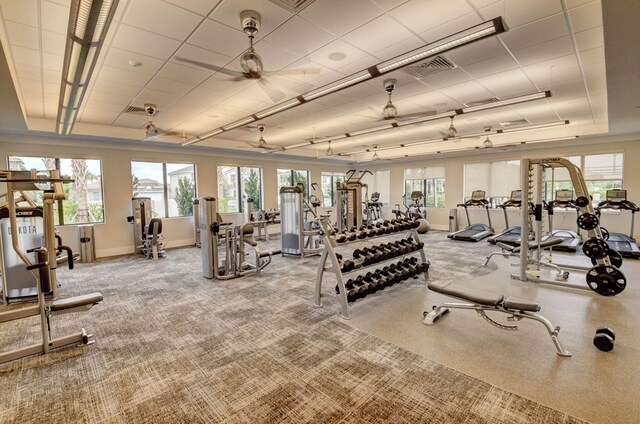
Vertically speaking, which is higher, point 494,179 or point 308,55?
point 308,55

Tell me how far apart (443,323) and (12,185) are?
4.41 metres

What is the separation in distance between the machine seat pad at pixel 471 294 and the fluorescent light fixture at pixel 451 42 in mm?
2430

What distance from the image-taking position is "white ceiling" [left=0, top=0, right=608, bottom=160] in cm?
278

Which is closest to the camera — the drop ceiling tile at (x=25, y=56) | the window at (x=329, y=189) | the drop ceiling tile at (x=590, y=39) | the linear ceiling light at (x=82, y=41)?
the linear ceiling light at (x=82, y=41)

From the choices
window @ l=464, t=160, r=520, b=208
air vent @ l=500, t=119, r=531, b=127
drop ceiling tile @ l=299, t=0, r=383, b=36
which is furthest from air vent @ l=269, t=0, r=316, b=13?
window @ l=464, t=160, r=520, b=208

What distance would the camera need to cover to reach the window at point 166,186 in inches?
320

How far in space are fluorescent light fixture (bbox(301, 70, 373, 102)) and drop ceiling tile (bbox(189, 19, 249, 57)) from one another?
1.10m

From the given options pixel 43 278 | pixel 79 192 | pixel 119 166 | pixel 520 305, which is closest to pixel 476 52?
pixel 520 305

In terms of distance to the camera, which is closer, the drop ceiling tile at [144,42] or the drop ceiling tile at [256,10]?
the drop ceiling tile at [256,10]

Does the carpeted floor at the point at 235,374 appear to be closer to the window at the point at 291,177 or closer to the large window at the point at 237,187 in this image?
the large window at the point at 237,187

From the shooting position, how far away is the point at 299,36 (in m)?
3.20

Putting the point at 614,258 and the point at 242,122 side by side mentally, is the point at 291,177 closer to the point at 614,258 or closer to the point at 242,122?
the point at 242,122

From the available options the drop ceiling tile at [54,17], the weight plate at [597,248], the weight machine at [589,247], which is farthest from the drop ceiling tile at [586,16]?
the drop ceiling tile at [54,17]

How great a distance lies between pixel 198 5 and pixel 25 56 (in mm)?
2498
